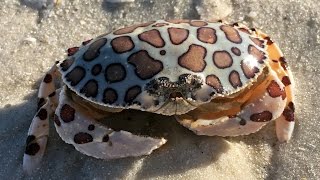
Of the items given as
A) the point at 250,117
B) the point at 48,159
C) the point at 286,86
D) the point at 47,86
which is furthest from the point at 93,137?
the point at 286,86

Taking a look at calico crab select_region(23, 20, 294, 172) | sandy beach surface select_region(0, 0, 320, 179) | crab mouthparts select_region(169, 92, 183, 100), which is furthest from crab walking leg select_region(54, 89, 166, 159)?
crab mouthparts select_region(169, 92, 183, 100)

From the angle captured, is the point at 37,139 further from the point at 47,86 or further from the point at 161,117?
the point at 161,117

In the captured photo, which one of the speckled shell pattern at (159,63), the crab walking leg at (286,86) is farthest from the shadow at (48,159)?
the crab walking leg at (286,86)

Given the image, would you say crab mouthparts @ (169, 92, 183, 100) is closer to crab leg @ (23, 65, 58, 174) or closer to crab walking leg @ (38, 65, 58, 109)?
crab leg @ (23, 65, 58, 174)

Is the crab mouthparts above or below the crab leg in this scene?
above

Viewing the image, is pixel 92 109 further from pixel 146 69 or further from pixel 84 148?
pixel 146 69

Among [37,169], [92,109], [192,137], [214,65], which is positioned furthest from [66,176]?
[214,65]
